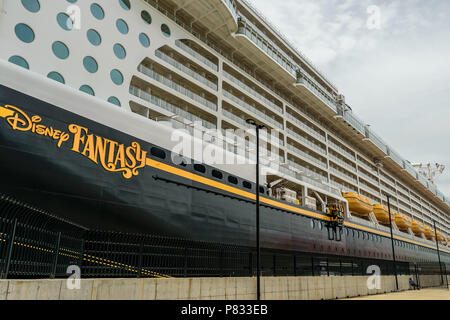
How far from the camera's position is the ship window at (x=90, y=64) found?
13586mm

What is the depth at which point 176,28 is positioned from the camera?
64.5 feet

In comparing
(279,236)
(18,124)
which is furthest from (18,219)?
(279,236)

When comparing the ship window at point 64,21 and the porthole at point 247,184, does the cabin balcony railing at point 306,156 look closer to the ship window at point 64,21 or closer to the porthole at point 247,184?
the porthole at point 247,184

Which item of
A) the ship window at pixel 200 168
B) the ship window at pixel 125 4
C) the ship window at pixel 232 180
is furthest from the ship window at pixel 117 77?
the ship window at pixel 232 180

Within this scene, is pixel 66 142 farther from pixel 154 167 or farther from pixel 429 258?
pixel 429 258

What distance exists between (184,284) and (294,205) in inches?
468

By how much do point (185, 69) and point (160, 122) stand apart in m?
4.89

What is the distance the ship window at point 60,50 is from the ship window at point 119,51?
228cm

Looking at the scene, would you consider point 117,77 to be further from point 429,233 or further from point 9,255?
point 429,233

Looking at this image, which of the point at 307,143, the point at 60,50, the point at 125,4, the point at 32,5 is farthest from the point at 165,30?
the point at 307,143

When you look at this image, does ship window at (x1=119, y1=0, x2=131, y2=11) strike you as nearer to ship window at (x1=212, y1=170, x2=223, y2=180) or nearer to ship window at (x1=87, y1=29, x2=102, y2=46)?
ship window at (x1=87, y1=29, x2=102, y2=46)

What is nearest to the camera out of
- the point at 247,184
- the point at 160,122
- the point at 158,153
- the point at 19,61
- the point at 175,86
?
the point at 19,61

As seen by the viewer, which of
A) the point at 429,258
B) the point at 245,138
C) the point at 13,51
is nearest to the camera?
the point at 13,51

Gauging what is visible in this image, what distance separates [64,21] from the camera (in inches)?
522
